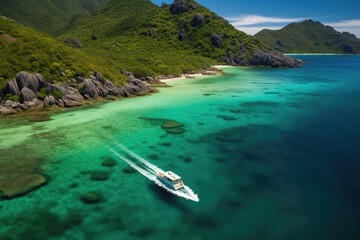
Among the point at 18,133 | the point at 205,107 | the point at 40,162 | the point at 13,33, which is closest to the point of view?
the point at 40,162

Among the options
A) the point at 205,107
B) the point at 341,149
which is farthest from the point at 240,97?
the point at 341,149

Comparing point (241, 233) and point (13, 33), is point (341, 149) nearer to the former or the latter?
point (241, 233)

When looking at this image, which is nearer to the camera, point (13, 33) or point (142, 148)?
point (142, 148)

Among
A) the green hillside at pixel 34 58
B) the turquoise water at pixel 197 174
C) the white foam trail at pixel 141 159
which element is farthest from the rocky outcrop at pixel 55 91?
the white foam trail at pixel 141 159

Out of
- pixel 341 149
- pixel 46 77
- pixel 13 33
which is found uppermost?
pixel 13 33

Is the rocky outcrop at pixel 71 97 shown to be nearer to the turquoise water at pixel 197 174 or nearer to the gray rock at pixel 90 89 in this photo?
the gray rock at pixel 90 89

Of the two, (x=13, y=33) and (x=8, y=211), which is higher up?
(x=13, y=33)

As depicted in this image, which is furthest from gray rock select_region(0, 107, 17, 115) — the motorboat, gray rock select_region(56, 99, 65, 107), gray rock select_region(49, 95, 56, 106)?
the motorboat

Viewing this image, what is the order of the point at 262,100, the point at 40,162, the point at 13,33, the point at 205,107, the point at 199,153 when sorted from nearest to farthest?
the point at 40,162 < the point at 199,153 < the point at 205,107 < the point at 262,100 < the point at 13,33
